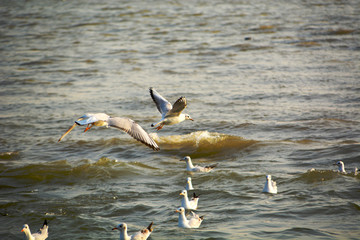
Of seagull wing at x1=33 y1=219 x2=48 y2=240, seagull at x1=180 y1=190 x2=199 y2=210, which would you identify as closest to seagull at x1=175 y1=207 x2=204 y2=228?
seagull at x1=180 y1=190 x2=199 y2=210

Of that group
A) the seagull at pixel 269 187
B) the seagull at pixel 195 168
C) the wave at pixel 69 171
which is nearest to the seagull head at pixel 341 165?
the seagull at pixel 269 187

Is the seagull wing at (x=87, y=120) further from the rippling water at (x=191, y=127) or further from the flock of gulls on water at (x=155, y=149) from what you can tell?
the rippling water at (x=191, y=127)

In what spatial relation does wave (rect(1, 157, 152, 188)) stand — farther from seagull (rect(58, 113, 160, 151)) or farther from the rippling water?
seagull (rect(58, 113, 160, 151))

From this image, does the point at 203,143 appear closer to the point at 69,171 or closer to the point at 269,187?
the point at 69,171

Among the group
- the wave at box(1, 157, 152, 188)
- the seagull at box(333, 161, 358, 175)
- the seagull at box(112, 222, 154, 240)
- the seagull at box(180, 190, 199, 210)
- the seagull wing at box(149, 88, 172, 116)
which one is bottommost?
the wave at box(1, 157, 152, 188)

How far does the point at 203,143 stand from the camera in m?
12.6

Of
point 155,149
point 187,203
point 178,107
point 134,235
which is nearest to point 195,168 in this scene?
point 178,107

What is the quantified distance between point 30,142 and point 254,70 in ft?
31.1

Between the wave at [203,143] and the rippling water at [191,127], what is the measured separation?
47 mm

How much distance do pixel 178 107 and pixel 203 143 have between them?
313 centimetres

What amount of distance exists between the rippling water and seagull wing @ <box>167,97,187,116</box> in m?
1.32

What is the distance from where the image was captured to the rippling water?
26.8ft

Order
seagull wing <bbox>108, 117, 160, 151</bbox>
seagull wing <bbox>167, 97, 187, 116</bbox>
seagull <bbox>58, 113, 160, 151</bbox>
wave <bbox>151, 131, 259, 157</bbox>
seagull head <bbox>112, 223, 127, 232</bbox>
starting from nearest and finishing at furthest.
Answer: seagull head <bbox>112, 223, 127, 232</bbox>
seagull <bbox>58, 113, 160, 151</bbox>
seagull wing <bbox>108, 117, 160, 151</bbox>
seagull wing <bbox>167, 97, 187, 116</bbox>
wave <bbox>151, 131, 259, 157</bbox>

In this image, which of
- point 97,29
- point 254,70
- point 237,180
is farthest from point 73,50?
point 237,180
